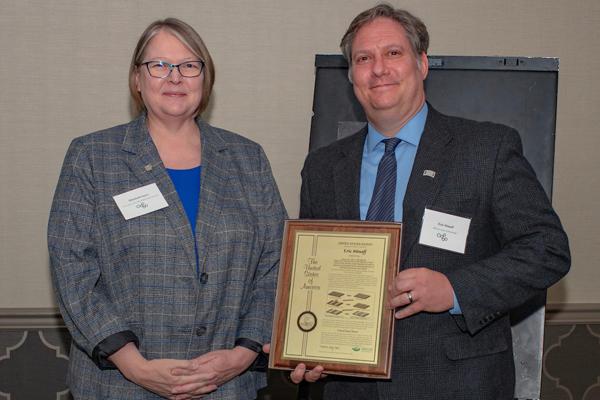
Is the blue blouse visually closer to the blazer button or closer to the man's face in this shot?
the blazer button

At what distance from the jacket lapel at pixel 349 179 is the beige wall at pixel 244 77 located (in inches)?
48.1

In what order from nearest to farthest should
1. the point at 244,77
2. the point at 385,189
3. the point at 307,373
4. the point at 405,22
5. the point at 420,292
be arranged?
the point at 420,292 < the point at 307,373 < the point at 385,189 < the point at 405,22 < the point at 244,77

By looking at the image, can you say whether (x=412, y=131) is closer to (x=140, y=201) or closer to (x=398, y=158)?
(x=398, y=158)

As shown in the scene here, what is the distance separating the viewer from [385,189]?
222cm

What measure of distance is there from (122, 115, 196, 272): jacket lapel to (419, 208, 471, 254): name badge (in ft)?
2.34

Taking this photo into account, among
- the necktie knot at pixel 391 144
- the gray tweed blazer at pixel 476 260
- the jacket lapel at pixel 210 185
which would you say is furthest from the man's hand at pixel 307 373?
the necktie knot at pixel 391 144

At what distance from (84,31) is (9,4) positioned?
1.14 ft

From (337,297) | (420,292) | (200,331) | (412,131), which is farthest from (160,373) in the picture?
(412,131)

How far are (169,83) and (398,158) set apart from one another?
30.2 inches

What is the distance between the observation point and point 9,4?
11.1ft

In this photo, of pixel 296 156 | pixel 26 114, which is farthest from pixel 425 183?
pixel 26 114

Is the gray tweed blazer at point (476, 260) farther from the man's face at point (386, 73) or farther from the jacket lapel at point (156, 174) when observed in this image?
the jacket lapel at point (156, 174)

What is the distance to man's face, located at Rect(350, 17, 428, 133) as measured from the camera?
227cm

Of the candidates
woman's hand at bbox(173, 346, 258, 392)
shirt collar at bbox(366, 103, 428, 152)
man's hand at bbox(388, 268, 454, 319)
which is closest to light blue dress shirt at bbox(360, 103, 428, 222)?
shirt collar at bbox(366, 103, 428, 152)
